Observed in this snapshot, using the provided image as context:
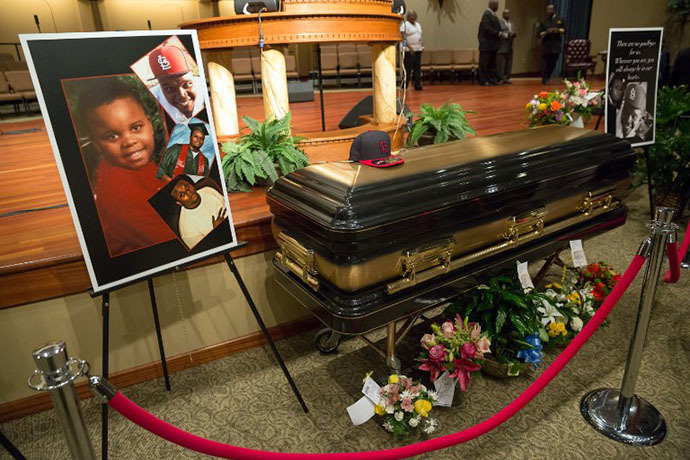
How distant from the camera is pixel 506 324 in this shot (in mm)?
2088

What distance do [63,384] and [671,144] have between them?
4244 mm

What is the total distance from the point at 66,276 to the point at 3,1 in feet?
35.9

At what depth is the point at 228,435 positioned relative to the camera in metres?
1.85

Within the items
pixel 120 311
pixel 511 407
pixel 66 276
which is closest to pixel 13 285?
pixel 66 276

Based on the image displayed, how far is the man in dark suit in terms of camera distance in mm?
9523

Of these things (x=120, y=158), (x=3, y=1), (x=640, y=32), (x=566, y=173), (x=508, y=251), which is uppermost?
(x=3, y=1)

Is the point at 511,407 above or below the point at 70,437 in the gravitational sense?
below

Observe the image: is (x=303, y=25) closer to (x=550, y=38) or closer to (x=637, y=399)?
(x=637, y=399)

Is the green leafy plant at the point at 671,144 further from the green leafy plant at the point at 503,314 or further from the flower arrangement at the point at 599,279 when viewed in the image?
the green leafy plant at the point at 503,314

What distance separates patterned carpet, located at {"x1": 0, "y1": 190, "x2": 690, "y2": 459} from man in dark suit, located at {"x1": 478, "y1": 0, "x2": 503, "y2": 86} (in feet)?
27.9

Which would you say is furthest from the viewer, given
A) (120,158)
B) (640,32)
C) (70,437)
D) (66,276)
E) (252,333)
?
(640,32)

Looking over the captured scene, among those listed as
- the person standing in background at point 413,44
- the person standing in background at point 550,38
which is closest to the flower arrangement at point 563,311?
the person standing in background at point 413,44

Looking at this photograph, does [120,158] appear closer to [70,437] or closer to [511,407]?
[70,437]

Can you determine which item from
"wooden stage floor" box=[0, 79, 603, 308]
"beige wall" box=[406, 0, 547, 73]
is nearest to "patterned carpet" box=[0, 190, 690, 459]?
"wooden stage floor" box=[0, 79, 603, 308]
